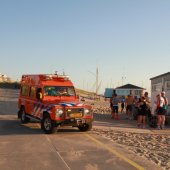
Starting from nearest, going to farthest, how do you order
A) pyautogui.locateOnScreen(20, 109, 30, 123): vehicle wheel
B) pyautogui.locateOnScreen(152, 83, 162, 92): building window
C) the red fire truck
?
the red fire truck
pyautogui.locateOnScreen(20, 109, 30, 123): vehicle wheel
pyautogui.locateOnScreen(152, 83, 162, 92): building window

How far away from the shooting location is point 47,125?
14.8 m

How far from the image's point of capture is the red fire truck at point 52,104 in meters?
14.6

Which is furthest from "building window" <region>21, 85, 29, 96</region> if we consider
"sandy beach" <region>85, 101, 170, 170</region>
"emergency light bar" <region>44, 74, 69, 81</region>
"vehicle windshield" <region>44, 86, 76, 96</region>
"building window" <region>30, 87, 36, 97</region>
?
"sandy beach" <region>85, 101, 170, 170</region>

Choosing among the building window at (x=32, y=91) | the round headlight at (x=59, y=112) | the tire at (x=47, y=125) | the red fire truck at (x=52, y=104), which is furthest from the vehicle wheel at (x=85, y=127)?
the building window at (x=32, y=91)

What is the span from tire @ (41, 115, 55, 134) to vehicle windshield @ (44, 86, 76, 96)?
1.65 m

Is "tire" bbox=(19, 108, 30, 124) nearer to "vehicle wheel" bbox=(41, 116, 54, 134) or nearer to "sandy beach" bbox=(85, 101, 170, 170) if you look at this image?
"vehicle wheel" bbox=(41, 116, 54, 134)

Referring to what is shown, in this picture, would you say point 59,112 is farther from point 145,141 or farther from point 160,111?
point 160,111

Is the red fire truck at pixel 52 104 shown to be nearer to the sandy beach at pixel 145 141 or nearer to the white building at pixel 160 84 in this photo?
the sandy beach at pixel 145 141

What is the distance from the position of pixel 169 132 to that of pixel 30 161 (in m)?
8.63

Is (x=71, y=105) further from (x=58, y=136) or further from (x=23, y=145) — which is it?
(x=23, y=145)

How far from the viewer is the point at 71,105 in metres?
14.9

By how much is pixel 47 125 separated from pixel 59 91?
236 centimetres

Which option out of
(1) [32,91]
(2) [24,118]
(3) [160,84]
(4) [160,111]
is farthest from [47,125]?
(3) [160,84]

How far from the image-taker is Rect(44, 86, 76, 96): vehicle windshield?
1650 cm
